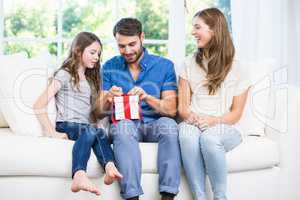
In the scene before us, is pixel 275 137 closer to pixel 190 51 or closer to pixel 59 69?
pixel 59 69

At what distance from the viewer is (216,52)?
7.48ft

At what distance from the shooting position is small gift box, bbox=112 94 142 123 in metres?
2.17

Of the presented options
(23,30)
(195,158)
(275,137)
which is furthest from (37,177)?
(23,30)

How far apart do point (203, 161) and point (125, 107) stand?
45 centimetres

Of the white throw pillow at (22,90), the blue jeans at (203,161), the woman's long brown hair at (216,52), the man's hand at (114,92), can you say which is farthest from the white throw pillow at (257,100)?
the white throw pillow at (22,90)

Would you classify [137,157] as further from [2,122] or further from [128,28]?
[2,122]

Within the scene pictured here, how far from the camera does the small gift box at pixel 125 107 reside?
85.4 inches

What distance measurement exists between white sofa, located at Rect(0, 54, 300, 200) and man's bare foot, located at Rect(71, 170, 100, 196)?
0.25ft

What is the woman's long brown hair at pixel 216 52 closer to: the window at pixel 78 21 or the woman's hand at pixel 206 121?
the woman's hand at pixel 206 121

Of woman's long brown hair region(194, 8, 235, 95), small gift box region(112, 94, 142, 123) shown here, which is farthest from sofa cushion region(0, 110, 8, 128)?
Answer: woman's long brown hair region(194, 8, 235, 95)

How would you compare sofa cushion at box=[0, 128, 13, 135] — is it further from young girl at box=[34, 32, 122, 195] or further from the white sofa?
young girl at box=[34, 32, 122, 195]

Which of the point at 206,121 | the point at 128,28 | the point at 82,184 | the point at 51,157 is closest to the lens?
the point at 82,184

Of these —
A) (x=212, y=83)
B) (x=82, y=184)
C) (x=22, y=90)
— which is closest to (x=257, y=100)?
(x=212, y=83)

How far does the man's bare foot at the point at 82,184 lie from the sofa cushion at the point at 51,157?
0.08m
